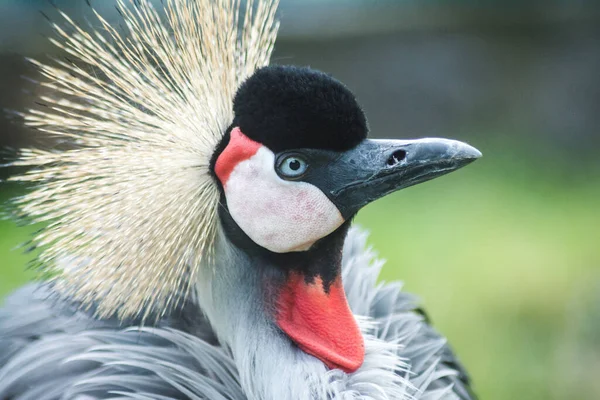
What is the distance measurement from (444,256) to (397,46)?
116 centimetres

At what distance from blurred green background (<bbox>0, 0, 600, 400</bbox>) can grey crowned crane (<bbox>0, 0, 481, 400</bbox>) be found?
63.8 inches

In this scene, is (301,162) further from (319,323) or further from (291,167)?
(319,323)

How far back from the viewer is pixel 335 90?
961mm

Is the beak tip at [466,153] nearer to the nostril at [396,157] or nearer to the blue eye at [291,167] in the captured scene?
the nostril at [396,157]

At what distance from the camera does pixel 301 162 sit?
3.24ft

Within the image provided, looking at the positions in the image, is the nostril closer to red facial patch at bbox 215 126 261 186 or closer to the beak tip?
the beak tip

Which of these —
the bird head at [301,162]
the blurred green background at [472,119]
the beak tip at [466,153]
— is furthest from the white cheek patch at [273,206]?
the blurred green background at [472,119]

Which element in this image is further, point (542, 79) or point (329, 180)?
point (542, 79)

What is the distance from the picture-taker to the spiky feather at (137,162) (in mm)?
1007

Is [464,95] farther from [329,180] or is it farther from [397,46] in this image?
[329,180]

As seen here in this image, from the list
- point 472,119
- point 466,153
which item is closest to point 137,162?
point 466,153

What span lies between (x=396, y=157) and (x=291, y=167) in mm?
139

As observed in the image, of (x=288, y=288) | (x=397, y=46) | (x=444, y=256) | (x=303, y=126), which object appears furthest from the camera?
(x=397, y=46)

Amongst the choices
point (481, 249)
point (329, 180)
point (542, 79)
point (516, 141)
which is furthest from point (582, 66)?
point (329, 180)
